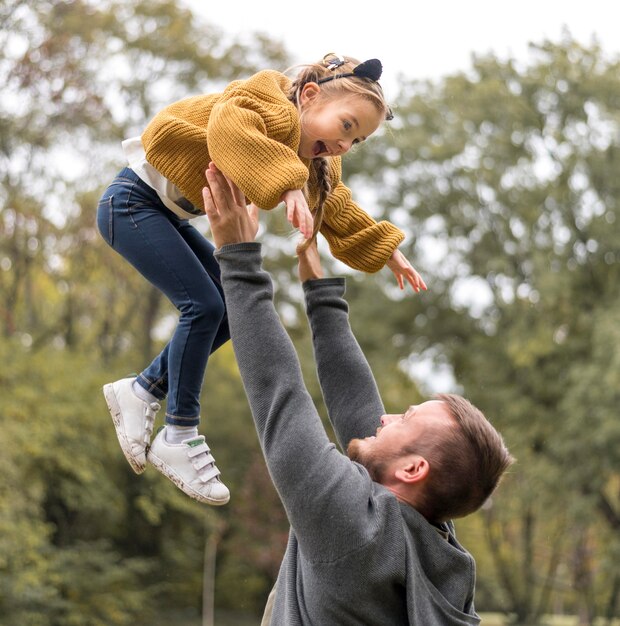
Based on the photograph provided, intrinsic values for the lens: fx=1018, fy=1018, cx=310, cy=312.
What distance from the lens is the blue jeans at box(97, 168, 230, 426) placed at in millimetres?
2732

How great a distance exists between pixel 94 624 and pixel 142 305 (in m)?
5.98

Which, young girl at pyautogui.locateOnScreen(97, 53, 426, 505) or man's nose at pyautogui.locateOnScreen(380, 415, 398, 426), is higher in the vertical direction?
young girl at pyautogui.locateOnScreen(97, 53, 426, 505)

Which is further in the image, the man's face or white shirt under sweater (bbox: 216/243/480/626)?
the man's face

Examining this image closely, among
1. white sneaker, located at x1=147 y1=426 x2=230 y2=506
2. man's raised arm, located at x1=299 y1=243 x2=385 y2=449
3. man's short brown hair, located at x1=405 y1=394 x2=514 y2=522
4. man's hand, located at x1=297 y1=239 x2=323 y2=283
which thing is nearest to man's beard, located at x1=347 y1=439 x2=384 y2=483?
man's short brown hair, located at x1=405 y1=394 x2=514 y2=522

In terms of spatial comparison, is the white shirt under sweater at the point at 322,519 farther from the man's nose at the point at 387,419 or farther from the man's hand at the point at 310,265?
the man's hand at the point at 310,265

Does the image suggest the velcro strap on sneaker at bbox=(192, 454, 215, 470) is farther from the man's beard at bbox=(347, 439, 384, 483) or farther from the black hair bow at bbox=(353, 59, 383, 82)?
the black hair bow at bbox=(353, 59, 383, 82)

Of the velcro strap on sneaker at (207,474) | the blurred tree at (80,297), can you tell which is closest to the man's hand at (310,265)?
the velcro strap on sneaker at (207,474)

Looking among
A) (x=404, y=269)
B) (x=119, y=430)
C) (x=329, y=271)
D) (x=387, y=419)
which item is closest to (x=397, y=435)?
(x=387, y=419)

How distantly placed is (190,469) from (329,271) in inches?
553

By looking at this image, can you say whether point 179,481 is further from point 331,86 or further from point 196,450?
point 331,86

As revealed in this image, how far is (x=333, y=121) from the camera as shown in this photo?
264cm

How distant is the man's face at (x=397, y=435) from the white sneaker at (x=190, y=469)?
0.41m

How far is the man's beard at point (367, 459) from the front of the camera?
8.50ft

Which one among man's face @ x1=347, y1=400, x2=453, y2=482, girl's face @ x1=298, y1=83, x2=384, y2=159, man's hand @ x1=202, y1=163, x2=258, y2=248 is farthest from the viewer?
girl's face @ x1=298, y1=83, x2=384, y2=159
